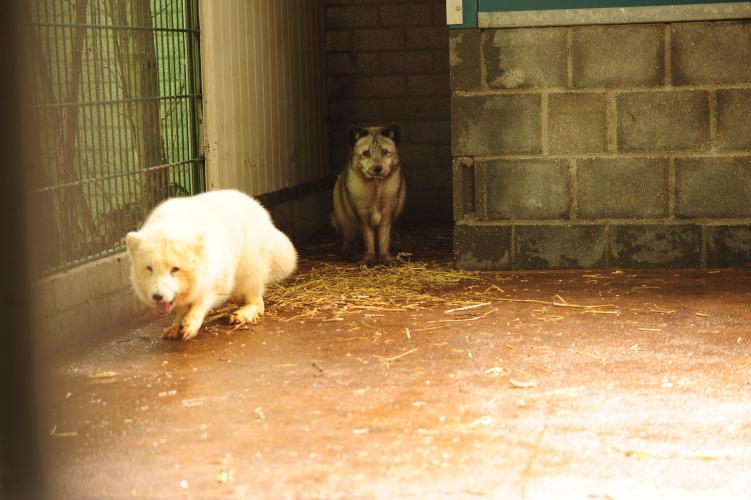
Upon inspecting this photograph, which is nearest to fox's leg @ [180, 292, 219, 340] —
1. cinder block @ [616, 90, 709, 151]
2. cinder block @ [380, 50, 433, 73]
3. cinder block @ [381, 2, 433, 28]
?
cinder block @ [616, 90, 709, 151]

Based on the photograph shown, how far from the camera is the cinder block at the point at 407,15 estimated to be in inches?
378

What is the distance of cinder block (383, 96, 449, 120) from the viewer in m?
9.70

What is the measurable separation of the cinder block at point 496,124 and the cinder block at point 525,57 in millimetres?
125

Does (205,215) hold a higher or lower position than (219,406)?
higher

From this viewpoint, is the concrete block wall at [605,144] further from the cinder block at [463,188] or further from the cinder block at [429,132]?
the cinder block at [429,132]

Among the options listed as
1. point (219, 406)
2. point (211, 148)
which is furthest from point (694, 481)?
point (211, 148)

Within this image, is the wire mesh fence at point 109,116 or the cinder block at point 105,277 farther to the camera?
the cinder block at point 105,277

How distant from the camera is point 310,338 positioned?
201 inches

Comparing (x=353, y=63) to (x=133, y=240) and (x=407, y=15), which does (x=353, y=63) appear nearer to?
(x=407, y=15)

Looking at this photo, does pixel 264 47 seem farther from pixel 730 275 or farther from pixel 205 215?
pixel 730 275

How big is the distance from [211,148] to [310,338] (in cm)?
211

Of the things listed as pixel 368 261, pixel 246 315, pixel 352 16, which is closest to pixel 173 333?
pixel 246 315

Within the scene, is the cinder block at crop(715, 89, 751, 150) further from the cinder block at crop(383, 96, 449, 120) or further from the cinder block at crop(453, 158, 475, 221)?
the cinder block at crop(383, 96, 449, 120)

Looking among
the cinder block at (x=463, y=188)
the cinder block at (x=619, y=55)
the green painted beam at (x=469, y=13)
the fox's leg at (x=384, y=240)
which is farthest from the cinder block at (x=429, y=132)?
the cinder block at (x=619, y=55)
